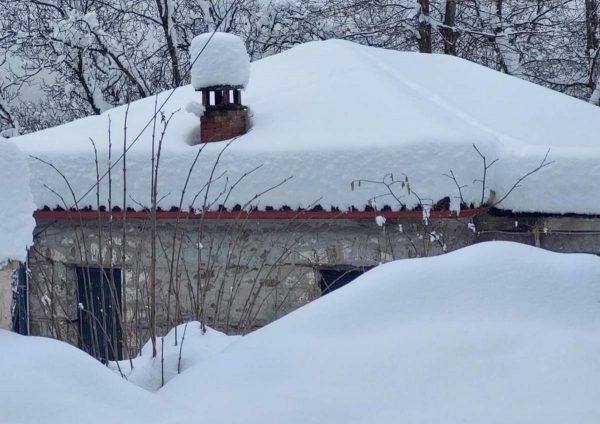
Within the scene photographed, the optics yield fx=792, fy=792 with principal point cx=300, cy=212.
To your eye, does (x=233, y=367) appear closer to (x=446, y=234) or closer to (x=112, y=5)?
(x=446, y=234)

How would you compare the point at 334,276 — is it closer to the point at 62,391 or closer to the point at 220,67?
the point at 220,67

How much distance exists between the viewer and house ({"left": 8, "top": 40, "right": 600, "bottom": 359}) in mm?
4762

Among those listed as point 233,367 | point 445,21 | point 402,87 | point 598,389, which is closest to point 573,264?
point 598,389

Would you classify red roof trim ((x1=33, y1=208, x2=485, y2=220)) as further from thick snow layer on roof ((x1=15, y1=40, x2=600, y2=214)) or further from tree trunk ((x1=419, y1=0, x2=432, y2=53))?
tree trunk ((x1=419, y1=0, x2=432, y2=53))

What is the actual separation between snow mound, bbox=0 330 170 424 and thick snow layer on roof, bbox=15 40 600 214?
2.40 m

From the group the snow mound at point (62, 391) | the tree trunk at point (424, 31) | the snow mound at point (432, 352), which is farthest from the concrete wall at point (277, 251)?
the tree trunk at point (424, 31)

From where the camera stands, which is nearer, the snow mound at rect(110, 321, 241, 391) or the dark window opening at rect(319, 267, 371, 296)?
the snow mound at rect(110, 321, 241, 391)

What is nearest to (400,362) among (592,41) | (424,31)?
(424,31)

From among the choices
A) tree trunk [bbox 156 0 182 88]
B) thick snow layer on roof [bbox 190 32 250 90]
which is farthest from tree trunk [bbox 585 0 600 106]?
thick snow layer on roof [bbox 190 32 250 90]

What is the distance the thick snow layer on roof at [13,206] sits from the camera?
7.30 ft

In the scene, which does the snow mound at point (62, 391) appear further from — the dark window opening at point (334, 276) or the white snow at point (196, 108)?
the white snow at point (196, 108)

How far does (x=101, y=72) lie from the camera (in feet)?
44.3

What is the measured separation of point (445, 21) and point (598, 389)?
36.6ft

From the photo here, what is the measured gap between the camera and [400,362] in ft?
5.73
